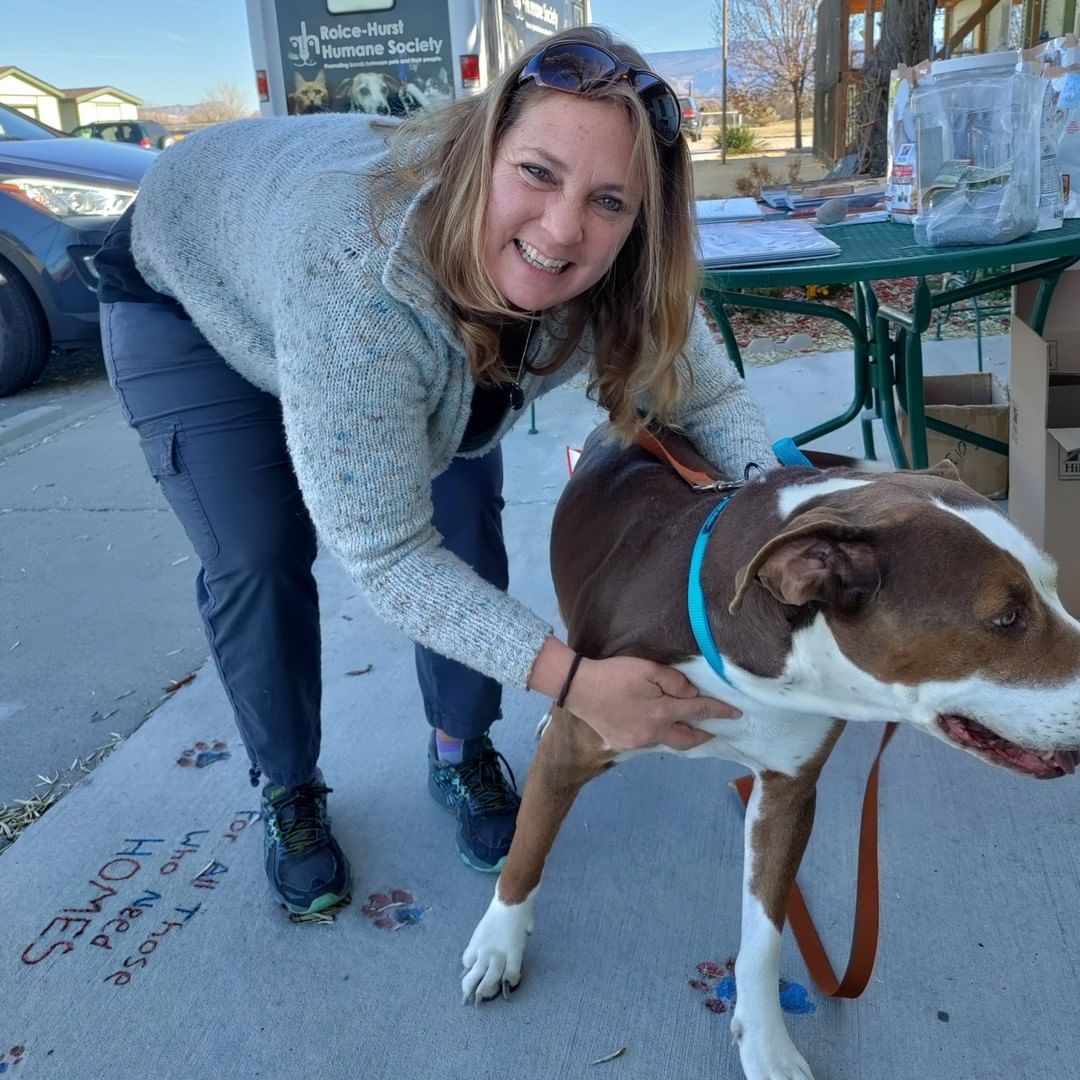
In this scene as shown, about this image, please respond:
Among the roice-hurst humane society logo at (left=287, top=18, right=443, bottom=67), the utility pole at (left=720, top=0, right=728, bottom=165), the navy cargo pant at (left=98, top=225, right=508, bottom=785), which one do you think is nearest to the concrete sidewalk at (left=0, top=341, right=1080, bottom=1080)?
the navy cargo pant at (left=98, top=225, right=508, bottom=785)

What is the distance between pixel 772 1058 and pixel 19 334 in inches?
236

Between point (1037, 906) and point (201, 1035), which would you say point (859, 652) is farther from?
point (201, 1035)

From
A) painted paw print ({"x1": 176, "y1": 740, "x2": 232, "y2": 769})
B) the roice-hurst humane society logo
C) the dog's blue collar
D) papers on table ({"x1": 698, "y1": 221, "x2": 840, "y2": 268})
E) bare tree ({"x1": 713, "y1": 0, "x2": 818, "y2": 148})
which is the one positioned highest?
bare tree ({"x1": 713, "y1": 0, "x2": 818, "y2": 148})

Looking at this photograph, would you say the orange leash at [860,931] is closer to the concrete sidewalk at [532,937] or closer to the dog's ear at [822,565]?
the concrete sidewalk at [532,937]

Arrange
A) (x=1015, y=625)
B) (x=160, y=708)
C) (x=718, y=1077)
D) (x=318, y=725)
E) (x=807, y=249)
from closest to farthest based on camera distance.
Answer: (x=1015, y=625)
(x=718, y=1077)
(x=318, y=725)
(x=807, y=249)
(x=160, y=708)

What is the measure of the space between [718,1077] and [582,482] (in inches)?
47.5

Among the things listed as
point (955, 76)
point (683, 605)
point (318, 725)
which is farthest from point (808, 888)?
point (955, 76)

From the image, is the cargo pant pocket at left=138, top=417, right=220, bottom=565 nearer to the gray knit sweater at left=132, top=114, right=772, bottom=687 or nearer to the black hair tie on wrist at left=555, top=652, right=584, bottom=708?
the gray knit sweater at left=132, top=114, right=772, bottom=687

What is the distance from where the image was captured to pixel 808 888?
221cm

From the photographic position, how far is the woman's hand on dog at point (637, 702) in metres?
1.72

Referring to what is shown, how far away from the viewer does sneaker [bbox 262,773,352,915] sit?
7.27 ft

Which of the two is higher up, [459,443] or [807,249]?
[807,249]

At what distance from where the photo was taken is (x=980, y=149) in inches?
120

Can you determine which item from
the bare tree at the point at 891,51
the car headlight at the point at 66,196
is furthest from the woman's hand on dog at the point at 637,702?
the bare tree at the point at 891,51
